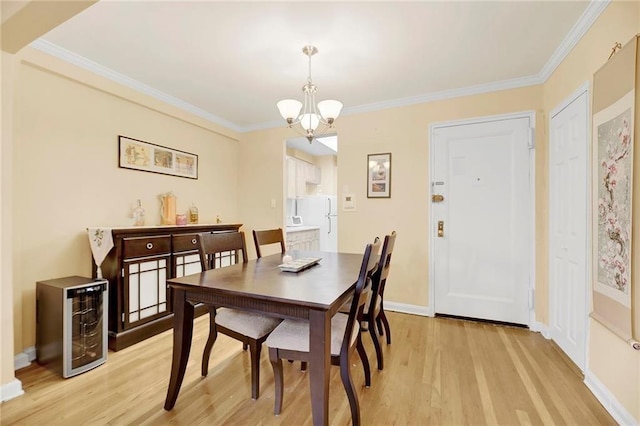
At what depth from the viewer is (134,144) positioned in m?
2.87

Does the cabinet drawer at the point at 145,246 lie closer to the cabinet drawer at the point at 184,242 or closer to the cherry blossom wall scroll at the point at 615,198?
the cabinet drawer at the point at 184,242

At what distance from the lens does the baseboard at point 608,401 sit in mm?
1471

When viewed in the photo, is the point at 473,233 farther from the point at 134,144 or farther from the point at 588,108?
the point at 134,144

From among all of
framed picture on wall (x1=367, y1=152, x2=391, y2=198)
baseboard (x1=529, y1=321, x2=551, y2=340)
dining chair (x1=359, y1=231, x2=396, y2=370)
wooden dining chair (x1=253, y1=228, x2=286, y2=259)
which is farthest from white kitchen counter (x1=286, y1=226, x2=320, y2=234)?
baseboard (x1=529, y1=321, x2=551, y2=340)

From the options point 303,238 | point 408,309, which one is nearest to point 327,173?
point 303,238

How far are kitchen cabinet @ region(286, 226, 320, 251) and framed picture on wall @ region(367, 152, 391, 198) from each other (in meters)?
1.58

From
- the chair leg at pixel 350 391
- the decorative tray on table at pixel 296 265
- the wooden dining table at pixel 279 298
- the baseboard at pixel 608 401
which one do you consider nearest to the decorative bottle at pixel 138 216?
the wooden dining table at pixel 279 298

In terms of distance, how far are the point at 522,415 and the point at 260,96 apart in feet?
10.8

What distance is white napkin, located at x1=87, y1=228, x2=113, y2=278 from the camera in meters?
2.33

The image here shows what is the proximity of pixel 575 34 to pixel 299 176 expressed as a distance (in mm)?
3969

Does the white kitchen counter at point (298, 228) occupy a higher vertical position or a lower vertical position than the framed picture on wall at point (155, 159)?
lower

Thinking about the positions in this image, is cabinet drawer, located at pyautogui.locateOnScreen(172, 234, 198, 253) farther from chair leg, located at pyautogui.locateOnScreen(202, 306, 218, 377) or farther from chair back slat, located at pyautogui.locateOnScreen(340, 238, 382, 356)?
chair back slat, located at pyautogui.locateOnScreen(340, 238, 382, 356)

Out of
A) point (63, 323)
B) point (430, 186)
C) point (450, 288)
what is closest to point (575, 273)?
point (450, 288)

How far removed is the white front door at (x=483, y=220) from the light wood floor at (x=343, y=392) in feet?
1.89
